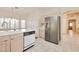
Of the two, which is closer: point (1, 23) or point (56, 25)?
point (1, 23)

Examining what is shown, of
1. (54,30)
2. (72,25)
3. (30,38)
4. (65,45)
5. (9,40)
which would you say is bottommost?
(65,45)

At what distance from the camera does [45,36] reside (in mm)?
3068

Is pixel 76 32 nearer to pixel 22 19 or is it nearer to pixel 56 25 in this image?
pixel 56 25

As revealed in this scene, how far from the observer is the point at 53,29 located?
2.94 meters

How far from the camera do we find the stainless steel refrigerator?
278 cm

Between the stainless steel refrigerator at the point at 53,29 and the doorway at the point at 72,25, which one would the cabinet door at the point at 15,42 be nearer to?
the stainless steel refrigerator at the point at 53,29

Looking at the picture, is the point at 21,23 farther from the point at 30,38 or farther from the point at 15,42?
the point at 30,38

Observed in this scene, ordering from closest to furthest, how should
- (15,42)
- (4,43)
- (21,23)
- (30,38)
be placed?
(4,43), (21,23), (15,42), (30,38)

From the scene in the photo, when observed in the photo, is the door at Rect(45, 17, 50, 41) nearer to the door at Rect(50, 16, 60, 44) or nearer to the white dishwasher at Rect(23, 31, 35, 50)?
the door at Rect(50, 16, 60, 44)

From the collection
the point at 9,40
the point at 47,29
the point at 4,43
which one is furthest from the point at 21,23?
the point at 47,29

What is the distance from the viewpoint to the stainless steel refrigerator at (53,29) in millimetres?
2777
